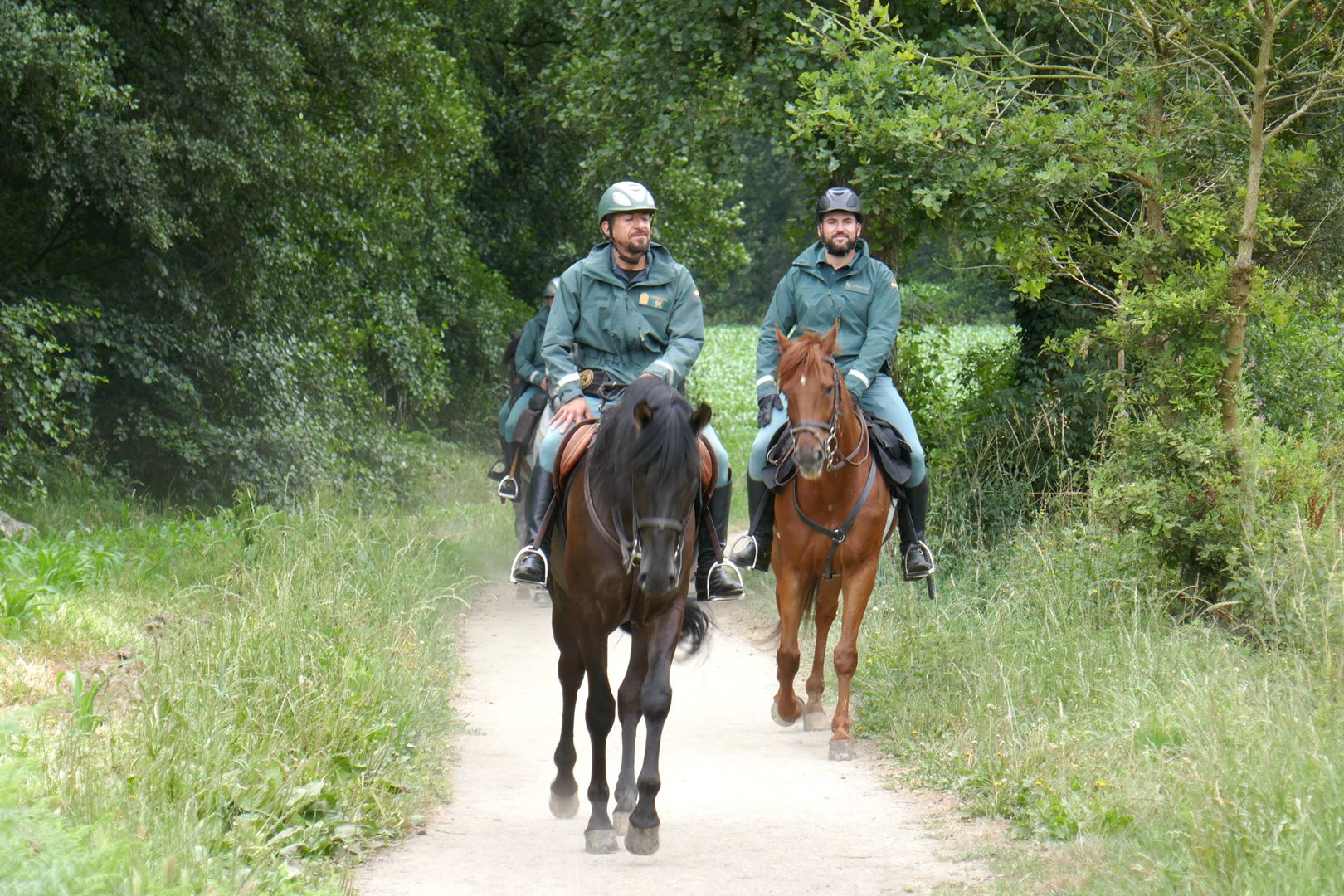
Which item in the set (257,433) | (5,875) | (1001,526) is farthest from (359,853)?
(257,433)

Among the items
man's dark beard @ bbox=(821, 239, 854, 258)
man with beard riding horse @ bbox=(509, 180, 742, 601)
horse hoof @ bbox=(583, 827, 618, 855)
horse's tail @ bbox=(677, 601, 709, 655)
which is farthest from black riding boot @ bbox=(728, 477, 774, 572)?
horse hoof @ bbox=(583, 827, 618, 855)

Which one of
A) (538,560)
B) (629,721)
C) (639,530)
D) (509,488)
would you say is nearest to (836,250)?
(538,560)

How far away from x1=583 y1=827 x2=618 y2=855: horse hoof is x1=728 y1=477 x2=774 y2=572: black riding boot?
320cm

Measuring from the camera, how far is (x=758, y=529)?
9297mm

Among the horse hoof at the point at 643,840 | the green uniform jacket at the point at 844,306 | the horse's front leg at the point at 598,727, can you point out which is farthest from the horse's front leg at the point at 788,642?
the horse hoof at the point at 643,840

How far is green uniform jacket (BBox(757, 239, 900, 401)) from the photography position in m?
9.03

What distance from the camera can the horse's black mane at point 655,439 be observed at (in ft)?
19.1

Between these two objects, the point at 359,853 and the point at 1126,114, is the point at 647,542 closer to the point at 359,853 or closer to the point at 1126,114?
the point at 359,853

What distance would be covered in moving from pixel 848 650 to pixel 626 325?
7.98 ft

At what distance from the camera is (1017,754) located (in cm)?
669

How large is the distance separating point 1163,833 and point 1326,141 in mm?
7981

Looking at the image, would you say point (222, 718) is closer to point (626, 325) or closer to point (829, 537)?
point (626, 325)

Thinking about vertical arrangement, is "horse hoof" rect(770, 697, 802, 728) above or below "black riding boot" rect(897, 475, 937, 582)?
below

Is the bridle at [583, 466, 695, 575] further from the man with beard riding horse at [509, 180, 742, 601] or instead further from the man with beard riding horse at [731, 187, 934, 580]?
the man with beard riding horse at [731, 187, 934, 580]
